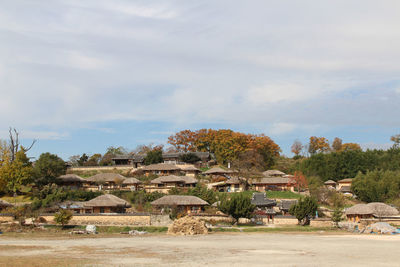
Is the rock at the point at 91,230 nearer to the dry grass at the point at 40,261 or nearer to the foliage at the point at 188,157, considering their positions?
the dry grass at the point at 40,261

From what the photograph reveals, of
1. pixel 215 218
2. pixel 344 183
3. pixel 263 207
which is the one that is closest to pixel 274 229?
pixel 215 218

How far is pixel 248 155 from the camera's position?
7900 centimetres

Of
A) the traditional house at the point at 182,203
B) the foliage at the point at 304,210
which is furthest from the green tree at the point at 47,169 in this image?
the foliage at the point at 304,210

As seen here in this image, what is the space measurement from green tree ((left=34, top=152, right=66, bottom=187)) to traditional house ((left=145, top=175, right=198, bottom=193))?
13004 mm

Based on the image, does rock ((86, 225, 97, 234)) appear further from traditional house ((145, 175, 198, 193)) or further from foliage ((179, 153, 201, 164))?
foliage ((179, 153, 201, 164))

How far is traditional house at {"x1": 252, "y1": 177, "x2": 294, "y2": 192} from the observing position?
66.2m

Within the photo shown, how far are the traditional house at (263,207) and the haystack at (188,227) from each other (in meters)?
14.0

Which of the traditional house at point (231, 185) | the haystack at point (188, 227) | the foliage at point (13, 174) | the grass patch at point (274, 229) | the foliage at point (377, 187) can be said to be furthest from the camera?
the traditional house at point (231, 185)

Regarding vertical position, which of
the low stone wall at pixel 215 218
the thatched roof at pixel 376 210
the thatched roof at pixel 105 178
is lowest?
the low stone wall at pixel 215 218

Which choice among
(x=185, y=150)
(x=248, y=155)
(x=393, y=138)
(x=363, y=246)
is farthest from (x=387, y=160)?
(x=363, y=246)

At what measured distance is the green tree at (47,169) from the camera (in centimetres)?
5969

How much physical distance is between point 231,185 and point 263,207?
44.5 ft

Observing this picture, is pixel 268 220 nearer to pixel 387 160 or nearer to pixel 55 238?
pixel 55 238

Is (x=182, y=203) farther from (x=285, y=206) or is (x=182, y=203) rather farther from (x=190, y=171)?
(x=190, y=171)
